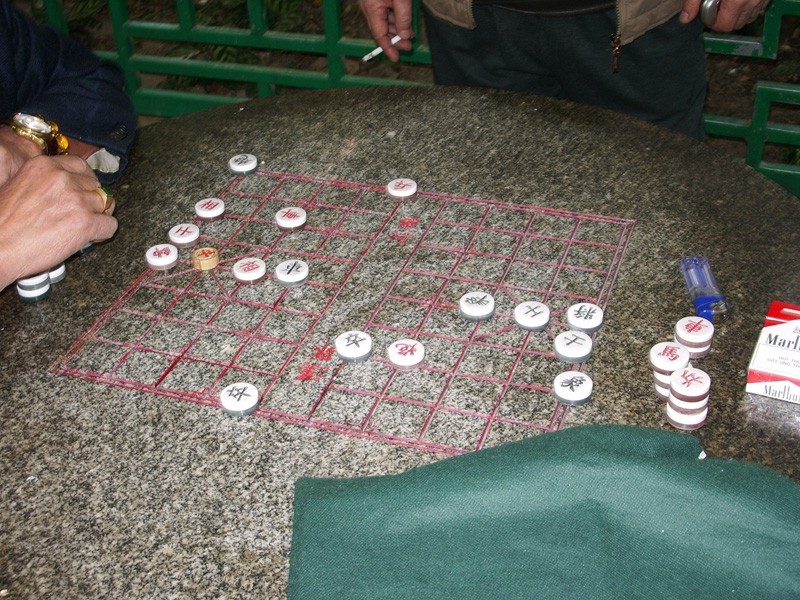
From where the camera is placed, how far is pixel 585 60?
1.71 meters

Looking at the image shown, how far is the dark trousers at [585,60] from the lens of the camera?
1699 millimetres

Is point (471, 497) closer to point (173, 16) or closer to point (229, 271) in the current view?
point (229, 271)

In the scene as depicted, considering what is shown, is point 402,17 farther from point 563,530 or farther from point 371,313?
point 563,530

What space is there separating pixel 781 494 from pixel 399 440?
1.40 feet

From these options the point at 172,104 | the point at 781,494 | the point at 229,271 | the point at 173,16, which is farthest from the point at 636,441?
the point at 173,16

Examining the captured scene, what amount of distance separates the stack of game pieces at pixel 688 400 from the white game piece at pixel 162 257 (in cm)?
78

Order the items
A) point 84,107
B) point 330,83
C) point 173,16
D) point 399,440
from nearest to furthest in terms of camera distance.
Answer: point 399,440 < point 84,107 < point 330,83 < point 173,16

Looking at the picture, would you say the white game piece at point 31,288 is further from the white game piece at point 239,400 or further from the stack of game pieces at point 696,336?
the stack of game pieces at point 696,336

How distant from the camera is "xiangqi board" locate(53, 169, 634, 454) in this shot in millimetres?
1050

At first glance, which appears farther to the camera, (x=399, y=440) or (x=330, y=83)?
(x=330, y=83)

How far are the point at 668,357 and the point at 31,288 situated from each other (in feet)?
3.12

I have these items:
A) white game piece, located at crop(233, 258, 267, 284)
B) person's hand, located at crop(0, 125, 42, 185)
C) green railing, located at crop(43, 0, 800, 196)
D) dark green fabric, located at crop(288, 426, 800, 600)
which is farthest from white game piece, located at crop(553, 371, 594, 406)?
green railing, located at crop(43, 0, 800, 196)

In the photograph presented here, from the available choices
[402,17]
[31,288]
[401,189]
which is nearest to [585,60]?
[402,17]

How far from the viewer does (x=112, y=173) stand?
1.56 metres
